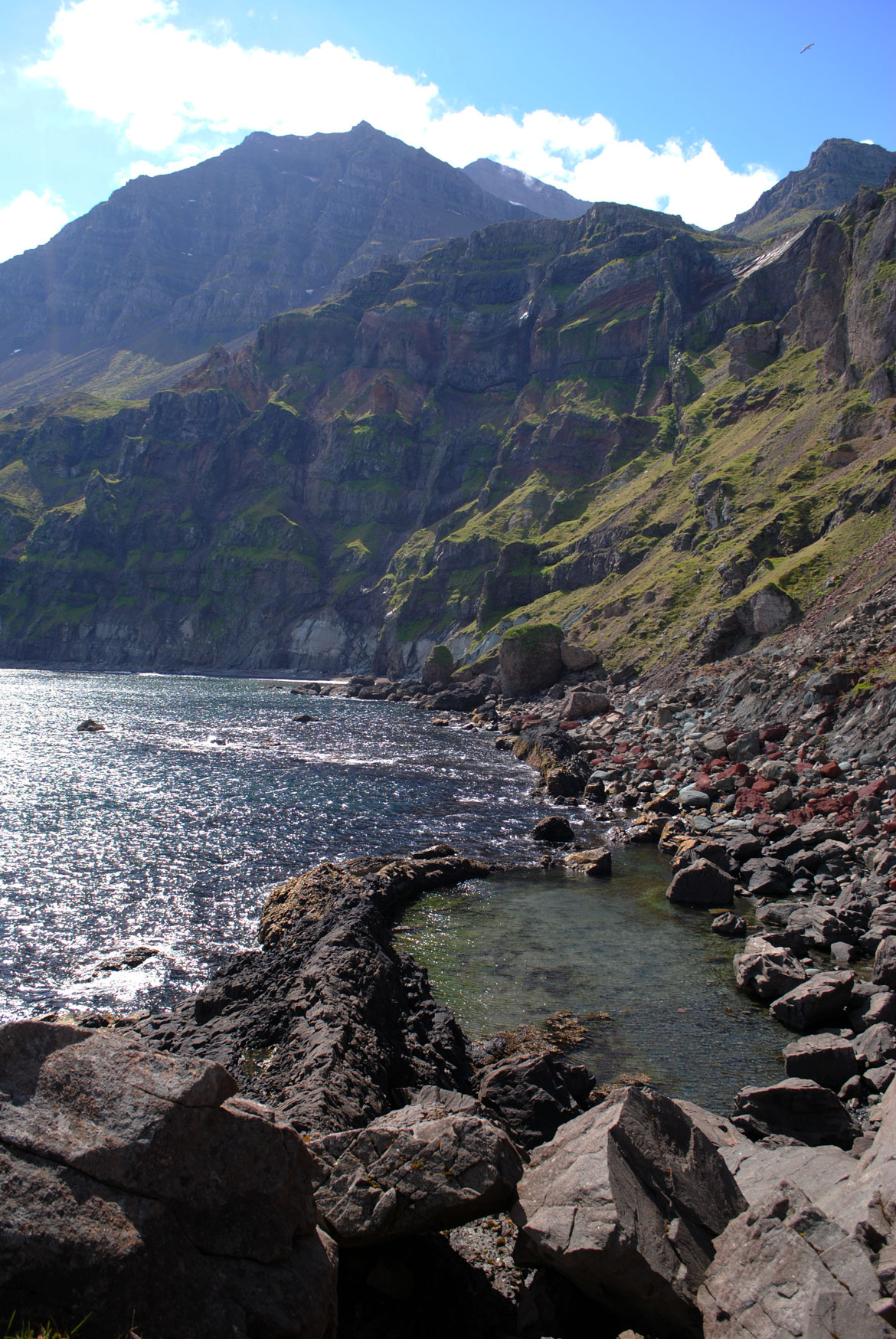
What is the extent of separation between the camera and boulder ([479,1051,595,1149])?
16391 millimetres

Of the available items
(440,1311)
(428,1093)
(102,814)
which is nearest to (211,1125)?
(440,1311)

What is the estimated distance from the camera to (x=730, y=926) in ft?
93.2

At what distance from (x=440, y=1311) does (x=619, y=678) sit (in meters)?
80.1

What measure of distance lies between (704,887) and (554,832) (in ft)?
40.4

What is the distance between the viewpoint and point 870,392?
289ft

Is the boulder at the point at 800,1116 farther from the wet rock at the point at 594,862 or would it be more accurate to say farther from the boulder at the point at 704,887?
the wet rock at the point at 594,862

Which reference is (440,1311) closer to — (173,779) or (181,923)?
(181,923)

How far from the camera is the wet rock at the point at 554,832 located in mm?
43000

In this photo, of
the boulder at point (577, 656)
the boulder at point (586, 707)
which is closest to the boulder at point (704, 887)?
the boulder at point (586, 707)

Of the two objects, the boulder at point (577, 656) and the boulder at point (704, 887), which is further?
the boulder at point (577, 656)

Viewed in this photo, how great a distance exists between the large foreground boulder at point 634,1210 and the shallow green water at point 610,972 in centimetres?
817

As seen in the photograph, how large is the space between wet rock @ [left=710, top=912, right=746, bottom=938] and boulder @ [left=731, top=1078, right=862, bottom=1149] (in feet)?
41.0

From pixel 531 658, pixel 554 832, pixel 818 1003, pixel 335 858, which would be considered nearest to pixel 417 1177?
pixel 818 1003

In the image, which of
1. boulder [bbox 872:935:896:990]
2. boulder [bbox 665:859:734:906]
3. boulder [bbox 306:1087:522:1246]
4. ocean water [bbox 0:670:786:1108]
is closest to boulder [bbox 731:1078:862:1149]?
ocean water [bbox 0:670:786:1108]
